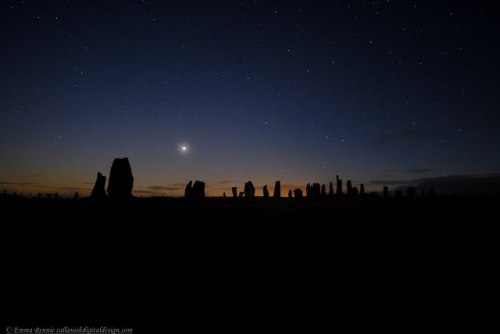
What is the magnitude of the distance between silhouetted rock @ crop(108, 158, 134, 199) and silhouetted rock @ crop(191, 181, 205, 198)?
1374 centimetres

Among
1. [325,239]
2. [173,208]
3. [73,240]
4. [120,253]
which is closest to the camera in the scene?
[120,253]

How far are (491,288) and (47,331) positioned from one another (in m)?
8.36

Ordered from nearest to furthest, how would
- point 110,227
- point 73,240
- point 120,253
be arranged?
point 120,253 → point 73,240 → point 110,227

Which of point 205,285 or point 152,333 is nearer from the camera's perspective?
point 152,333

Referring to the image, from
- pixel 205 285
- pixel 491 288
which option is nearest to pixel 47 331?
pixel 205 285

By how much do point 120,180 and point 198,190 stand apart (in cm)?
1502

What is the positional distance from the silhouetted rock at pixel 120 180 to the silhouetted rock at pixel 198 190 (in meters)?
13.7

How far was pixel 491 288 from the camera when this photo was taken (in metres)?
5.52

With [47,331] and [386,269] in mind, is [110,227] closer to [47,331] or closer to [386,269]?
[47,331]

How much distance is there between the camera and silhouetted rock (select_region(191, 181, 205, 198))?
36812mm

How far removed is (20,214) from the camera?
1453cm

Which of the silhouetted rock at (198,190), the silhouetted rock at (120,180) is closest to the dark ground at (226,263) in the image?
the silhouetted rock at (120,180)

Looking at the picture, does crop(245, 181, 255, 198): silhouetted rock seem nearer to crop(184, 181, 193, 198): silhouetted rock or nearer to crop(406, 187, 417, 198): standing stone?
crop(184, 181, 193, 198): silhouetted rock

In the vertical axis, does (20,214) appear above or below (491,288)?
above
